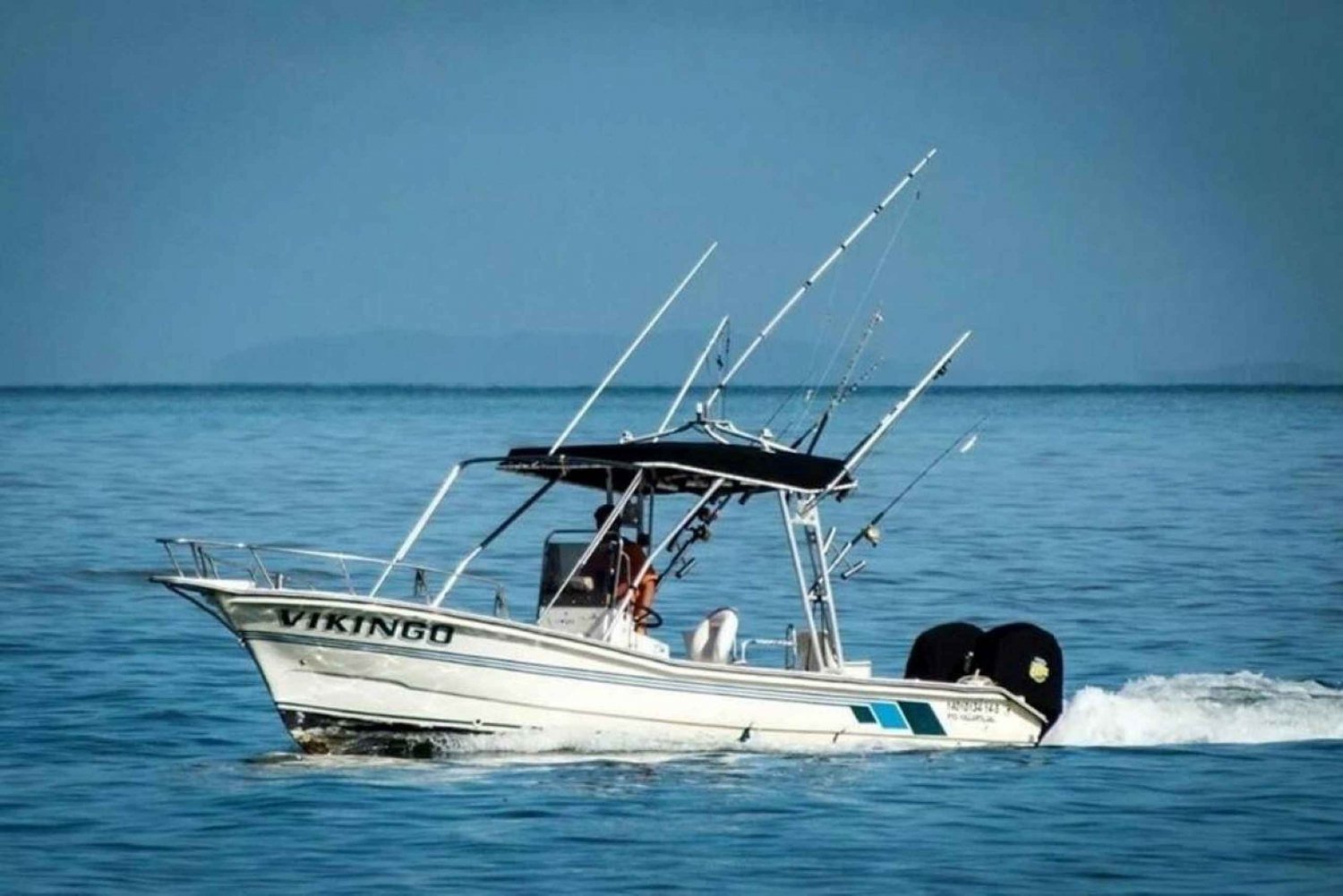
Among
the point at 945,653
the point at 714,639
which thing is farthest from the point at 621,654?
the point at 945,653

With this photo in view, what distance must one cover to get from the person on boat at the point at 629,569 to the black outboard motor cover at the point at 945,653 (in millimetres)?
2588

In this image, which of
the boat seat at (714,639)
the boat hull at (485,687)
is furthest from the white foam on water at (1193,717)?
the boat seat at (714,639)

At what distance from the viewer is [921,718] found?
22156 mm

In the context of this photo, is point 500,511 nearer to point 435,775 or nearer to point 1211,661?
Answer: point 1211,661

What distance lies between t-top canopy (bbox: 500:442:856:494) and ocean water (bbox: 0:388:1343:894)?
219cm

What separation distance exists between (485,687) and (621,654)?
1.08 meters

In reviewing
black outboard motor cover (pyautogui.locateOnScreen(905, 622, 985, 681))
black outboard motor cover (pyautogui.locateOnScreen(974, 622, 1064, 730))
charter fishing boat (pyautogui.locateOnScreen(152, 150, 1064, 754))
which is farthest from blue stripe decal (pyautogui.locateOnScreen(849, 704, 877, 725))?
black outboard motor cover (pyautogui.locateOnScreen(974, 622, 1064, 730))

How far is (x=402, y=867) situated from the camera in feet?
57.6

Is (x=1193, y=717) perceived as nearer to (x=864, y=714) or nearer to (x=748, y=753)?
(x=864, y=714)

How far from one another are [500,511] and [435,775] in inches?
1252

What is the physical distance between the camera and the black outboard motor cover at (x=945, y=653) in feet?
75.5

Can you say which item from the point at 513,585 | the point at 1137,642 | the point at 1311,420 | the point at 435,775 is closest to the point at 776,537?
the point at 513,585

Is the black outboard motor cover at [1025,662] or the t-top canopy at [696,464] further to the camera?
the black outboard motor cover at [1025,662]

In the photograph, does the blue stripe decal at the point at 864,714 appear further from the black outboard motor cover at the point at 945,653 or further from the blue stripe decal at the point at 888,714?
the black outboard motor cover at the point at 945,653
